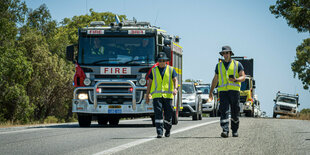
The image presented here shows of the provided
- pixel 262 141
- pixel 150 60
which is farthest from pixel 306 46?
pixel 262 141

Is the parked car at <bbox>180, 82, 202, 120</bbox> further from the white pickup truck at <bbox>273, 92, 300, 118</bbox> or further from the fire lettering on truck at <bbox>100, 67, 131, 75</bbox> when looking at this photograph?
the white pickup truck at <bbox>273, 92, 300, 118</bbox>

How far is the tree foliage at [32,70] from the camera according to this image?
39.2 m

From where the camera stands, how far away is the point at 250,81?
109 ft

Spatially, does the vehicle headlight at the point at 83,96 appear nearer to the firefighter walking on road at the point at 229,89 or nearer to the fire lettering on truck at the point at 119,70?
the fire lettering on truck at the point at 119,70

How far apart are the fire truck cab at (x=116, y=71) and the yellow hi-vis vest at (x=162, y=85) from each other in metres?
3.60

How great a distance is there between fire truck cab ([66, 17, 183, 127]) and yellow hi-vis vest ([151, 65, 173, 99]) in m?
3.60

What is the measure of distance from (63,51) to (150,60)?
39.9 meters

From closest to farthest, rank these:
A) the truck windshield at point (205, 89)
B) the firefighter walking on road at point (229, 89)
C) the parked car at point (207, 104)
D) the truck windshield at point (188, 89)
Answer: the firefighter walking on road at point (229, 89), the truck windshield at point (188, 89), the parked car at point (207, 104), the truck windshield at point (205, 89)

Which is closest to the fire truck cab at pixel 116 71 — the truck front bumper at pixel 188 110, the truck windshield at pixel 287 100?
the truck front bumper at pixel 188 110

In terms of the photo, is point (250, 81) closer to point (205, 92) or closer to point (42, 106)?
point (205, 92)

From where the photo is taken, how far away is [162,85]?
11.8m

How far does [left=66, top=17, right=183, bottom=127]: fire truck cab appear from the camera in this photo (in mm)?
15719

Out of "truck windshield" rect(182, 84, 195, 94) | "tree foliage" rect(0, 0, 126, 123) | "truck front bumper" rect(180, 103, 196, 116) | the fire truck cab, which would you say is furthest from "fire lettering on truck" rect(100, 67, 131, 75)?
"tree foliage" rect(0, 0, 126, 123)

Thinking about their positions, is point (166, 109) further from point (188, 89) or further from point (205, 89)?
point (205, 89)
